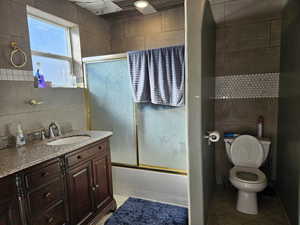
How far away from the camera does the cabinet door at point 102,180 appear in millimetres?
1904

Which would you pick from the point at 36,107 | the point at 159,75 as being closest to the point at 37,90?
the point at 36,107

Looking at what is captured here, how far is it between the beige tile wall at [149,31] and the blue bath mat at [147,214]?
86.3 inches

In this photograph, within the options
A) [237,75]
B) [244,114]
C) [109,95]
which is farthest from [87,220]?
[237,75]

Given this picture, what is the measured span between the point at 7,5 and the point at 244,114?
2.76m

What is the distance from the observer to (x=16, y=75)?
1777mm

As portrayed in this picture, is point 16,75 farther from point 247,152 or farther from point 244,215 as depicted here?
point 244,215

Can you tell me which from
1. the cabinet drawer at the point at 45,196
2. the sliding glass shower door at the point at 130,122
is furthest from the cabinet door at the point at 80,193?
the sliding glass shower door at the point at 130,122

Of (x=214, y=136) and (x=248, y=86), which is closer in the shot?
(x=214, y=136)

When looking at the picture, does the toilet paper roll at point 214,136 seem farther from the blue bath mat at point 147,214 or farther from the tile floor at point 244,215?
the blue bath mat at point 147,214

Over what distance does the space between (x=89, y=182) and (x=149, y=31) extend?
87.4 inches

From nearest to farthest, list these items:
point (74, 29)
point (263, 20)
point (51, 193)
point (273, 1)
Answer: point (51, 193)
point (273, 1)
point (263, 20)
point (74, 29)

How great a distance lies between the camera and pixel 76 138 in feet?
6.93

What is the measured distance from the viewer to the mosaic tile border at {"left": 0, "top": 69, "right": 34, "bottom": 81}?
1.68 m

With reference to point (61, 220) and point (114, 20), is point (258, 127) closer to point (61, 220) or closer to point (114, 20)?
point (61, 220)
